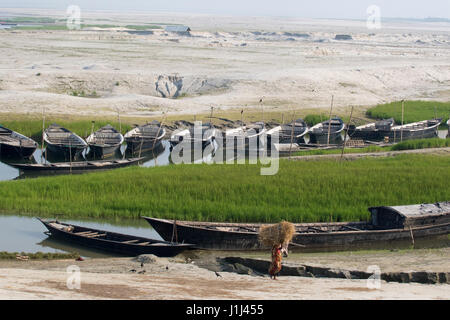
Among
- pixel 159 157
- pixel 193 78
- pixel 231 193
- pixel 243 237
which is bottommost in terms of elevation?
pixel 159 157

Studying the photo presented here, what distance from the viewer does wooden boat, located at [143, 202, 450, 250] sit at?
15.2 metres

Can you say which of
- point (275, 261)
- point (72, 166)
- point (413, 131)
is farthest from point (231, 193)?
point (413, 131)

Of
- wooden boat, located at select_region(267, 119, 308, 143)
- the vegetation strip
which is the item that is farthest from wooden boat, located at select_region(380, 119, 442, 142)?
the vegetation strip

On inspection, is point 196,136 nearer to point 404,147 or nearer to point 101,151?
point 101,151

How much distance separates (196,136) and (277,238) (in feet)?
54.5

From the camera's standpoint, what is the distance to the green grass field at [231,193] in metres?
17.1

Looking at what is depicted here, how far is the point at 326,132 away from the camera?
97.8 feet

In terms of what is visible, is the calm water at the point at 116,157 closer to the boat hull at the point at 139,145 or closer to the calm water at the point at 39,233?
the boat hull at the point at 139,145

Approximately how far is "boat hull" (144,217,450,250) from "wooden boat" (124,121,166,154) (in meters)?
11.3

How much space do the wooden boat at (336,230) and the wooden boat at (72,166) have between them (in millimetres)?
9095

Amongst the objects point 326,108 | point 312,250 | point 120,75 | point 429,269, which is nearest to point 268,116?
point 326,108

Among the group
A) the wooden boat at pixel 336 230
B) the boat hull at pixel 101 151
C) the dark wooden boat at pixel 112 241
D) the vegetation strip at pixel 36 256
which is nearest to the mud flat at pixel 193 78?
the boat hull at pixel 101 151

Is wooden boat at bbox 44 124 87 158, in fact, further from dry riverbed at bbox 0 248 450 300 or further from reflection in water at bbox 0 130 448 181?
dry riverbed at bbox 0 248 450 300

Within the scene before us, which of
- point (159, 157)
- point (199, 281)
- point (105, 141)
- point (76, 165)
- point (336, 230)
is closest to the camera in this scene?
point (199, 281)
